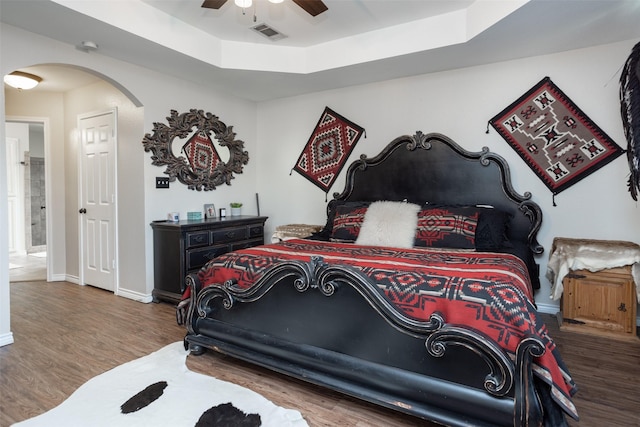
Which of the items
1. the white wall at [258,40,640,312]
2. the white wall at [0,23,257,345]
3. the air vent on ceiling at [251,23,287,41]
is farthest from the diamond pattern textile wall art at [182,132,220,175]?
the air vent on ceiling at [251,23,287,41]

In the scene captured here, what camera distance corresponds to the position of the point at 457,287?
174cm

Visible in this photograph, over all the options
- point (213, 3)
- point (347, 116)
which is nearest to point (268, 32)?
point (213, 3)

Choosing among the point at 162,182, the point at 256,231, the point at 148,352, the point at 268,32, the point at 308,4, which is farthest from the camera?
the point at 256,231

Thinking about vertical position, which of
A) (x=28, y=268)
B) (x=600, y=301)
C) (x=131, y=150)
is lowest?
(x=28, y=268)

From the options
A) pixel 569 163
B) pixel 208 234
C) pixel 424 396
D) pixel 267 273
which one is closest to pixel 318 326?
pixel 267 273

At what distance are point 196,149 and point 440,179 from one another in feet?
9.53

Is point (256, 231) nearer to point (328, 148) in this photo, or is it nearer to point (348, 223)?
point (328, 148)

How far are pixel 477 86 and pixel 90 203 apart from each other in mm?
4787

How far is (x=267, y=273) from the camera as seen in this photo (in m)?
2.20

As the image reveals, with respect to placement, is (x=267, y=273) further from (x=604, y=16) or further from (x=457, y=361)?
(x=604, y=16)

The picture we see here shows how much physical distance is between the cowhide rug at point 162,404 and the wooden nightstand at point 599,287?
8.45 feet

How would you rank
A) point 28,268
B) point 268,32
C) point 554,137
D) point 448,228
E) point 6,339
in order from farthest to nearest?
point 28,268, point 268,32, point 554,137, point 448,228, point 6,339

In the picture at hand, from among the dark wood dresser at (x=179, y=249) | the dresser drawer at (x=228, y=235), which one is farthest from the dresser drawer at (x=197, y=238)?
the dresser drawer at (x=228, y=235)

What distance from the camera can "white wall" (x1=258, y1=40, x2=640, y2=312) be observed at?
126 inches
